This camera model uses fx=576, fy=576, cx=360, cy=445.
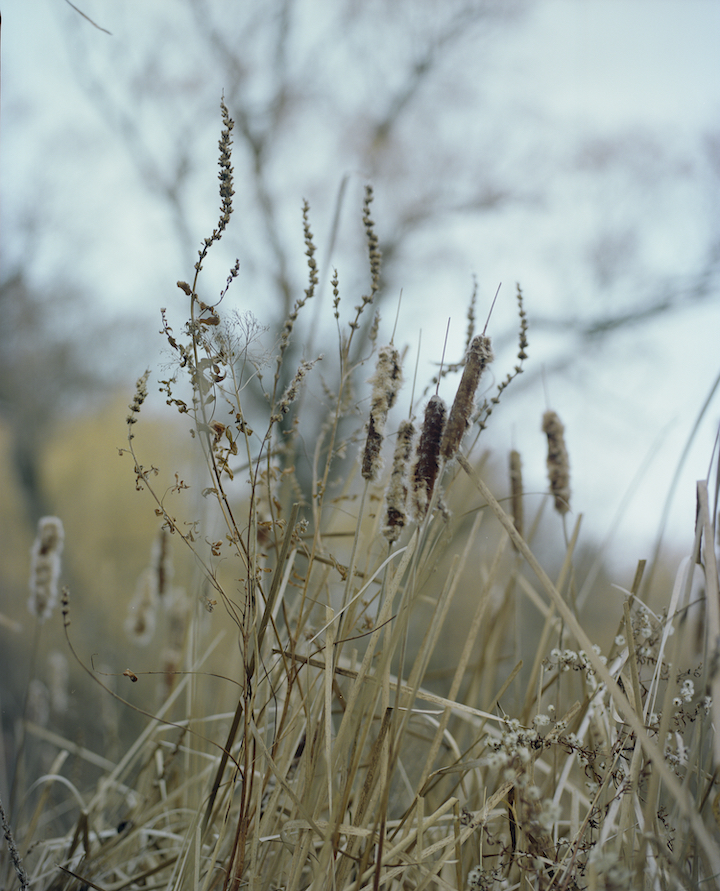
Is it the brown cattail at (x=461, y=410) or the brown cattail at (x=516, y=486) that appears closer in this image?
the brown cattail at (x=461, y=410)

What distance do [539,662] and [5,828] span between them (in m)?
0.34

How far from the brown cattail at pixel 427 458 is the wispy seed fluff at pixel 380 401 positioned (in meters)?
0.03

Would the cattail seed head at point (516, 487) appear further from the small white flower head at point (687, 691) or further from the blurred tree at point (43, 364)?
the blurred tree at point (43, 364)

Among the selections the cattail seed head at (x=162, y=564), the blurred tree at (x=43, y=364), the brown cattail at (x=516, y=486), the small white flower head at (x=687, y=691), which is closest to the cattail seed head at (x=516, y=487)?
the brown cattail at (x=516, y=486)

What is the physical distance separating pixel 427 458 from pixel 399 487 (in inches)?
1.0

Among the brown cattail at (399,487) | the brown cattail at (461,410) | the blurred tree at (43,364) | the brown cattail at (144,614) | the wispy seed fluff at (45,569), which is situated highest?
the blurred tree at (43,364)

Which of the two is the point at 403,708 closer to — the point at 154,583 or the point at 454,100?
the point at 154,583

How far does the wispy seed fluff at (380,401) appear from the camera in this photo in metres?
0.35

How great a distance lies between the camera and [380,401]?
1.20 ft

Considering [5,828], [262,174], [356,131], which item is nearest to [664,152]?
[356,131]

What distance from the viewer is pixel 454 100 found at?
2.24 meters

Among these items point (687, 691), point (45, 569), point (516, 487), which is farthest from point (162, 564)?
point (687, 691)

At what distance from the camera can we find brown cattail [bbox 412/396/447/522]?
344mm

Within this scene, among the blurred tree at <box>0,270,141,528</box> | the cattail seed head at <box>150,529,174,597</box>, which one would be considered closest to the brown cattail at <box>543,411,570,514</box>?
the cattail seed head at <box>150,529,174,597</box>
